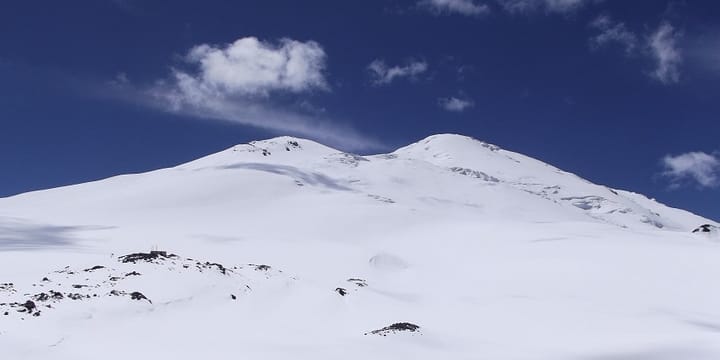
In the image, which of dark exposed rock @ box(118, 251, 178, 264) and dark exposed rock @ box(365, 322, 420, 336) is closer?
dark exposed rock @ box(365, 322, 420, 336)

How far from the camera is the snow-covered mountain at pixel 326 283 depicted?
55.9 ft

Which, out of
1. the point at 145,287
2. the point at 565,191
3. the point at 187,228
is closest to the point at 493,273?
the point at 145,287

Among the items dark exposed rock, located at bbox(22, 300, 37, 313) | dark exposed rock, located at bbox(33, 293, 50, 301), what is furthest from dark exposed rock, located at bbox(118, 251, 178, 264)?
dark exposed rock, located at bbox(22, 300, 37, 313)

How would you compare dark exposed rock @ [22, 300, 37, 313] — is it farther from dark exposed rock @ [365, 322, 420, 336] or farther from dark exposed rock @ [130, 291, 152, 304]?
dark exposed rock @ [365, 322, 420, 336]

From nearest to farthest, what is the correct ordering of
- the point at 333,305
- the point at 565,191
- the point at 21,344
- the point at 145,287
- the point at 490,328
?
1. the point at 21,344
2. the point at 145,287
3. the point at 490,328
4. the point at 333,305
5. the point at 565,191

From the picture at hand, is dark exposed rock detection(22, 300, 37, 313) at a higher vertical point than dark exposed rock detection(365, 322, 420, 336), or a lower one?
lower

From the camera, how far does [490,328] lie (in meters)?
22.1

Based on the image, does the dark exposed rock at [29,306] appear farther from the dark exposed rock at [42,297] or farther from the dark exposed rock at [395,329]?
the dark exposed rock at [395,329]

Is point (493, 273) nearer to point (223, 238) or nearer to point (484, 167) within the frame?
point (223, 238)

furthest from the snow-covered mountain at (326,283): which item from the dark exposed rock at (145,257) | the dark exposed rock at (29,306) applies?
the dark exposed rock at (145,257)

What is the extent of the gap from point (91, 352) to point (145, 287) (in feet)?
21.0

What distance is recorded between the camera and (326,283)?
105ft

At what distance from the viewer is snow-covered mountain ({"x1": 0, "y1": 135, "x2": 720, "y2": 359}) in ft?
55.9

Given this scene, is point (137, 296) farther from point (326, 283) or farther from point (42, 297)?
point (326, 283)
